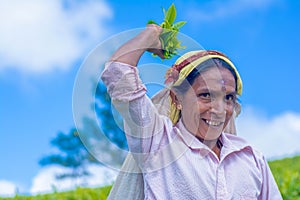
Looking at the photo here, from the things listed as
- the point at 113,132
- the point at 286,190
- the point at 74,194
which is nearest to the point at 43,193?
the point at 74,194

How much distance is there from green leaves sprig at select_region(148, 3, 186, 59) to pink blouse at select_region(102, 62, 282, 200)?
0.19 metres

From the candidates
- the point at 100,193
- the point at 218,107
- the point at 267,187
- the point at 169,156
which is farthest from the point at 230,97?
the point at 100,193

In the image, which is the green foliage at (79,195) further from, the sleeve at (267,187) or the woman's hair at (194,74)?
the woman's hair at (194,74)

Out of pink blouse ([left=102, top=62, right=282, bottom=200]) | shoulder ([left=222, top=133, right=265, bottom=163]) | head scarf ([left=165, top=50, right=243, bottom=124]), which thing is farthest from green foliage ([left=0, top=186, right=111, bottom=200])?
head scarf ([left=165, top=50, right=243, bottom=124])

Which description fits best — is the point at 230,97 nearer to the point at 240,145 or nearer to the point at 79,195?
the point at 240,145

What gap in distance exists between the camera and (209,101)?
2.21 m

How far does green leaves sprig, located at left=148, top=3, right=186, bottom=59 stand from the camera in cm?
220

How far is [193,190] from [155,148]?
20cm

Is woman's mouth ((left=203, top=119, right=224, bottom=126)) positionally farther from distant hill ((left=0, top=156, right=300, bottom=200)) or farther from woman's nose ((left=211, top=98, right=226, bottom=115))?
distant hill ((left=0, top=156, right=300, bottom=200))

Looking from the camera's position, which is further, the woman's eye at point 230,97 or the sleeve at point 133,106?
the woman's eye at point 230,97

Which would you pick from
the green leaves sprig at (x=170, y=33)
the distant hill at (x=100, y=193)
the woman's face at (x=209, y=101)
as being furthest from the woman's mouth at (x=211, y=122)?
the distant hill at (x=100, y=193)

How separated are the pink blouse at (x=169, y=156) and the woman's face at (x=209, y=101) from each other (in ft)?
0.19

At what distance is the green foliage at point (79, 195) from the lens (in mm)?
4430

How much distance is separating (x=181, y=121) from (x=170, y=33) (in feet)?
1.11
